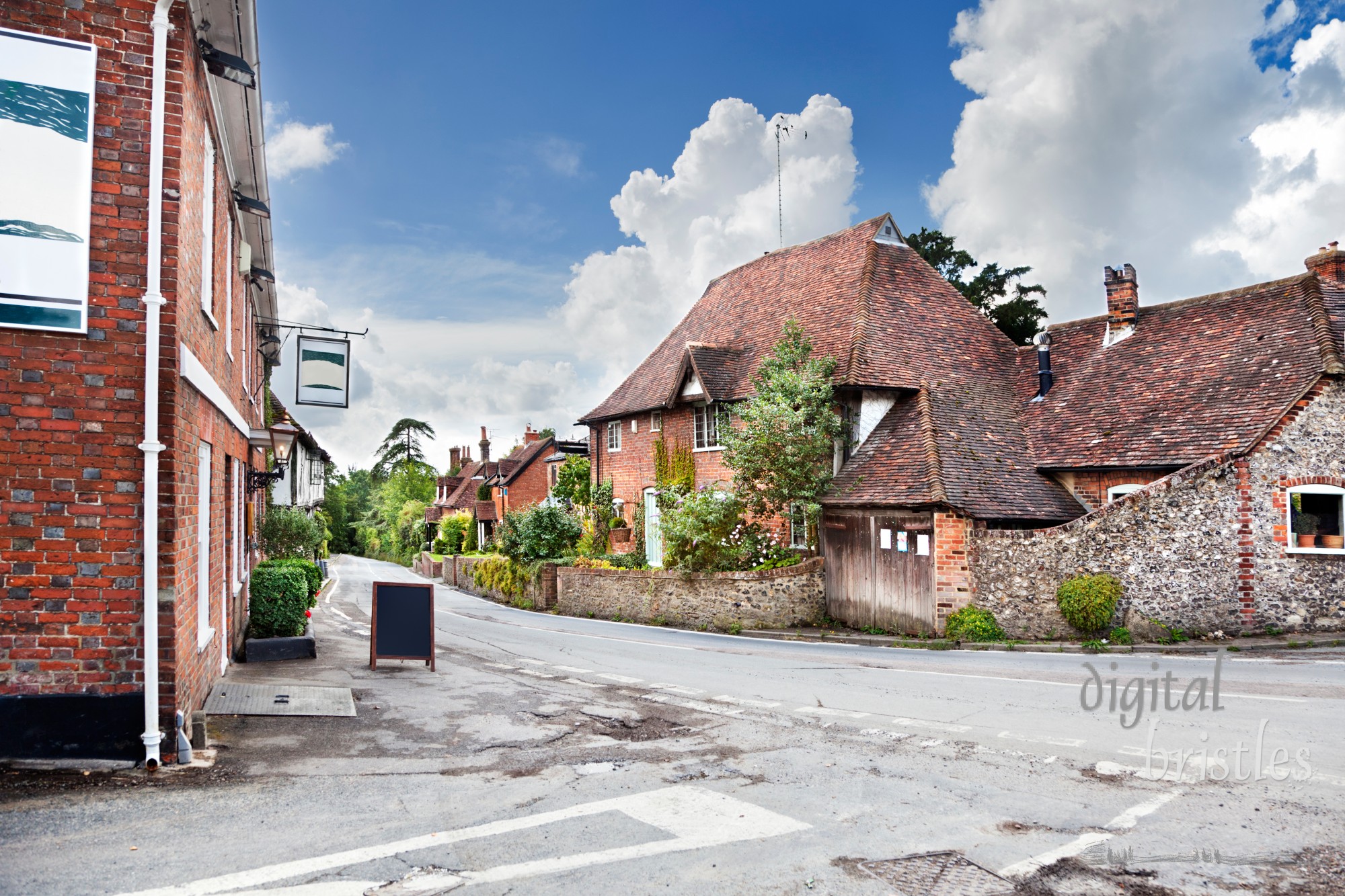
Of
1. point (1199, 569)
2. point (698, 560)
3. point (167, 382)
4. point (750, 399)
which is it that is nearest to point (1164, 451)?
point (1199, 569)

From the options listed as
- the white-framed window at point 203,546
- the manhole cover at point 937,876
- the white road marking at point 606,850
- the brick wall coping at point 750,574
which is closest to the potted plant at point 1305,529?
the brick wall coping at point 750,574

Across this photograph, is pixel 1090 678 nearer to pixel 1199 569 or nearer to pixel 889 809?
pixel 1199 569

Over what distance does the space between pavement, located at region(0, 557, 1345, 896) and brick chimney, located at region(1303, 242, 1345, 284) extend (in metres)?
12.2

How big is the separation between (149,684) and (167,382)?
2.25 meters

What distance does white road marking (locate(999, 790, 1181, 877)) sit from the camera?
511cm

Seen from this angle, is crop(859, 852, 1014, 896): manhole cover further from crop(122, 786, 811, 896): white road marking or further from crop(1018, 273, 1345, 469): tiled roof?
crop(1018, 273, 1345, 469): tiled roof

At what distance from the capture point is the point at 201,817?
5672 mm

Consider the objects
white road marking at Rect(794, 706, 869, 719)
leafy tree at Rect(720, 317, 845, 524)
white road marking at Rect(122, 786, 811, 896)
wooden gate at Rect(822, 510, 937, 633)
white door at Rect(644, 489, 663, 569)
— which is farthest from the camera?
white door at Rect(644, 489, 663, 569)

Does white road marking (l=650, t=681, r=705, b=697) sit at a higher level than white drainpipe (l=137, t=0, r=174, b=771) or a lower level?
lower

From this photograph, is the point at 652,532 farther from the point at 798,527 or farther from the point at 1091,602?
the point at 1091,602

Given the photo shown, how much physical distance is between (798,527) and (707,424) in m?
4.47

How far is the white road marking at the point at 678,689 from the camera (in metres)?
11.1

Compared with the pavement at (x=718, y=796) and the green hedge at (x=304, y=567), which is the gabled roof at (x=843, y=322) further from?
the pavement at (x=718, y=796)

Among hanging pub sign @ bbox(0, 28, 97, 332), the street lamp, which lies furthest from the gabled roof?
hanging pub sign @ bbox(0, 28, 97, 332)
